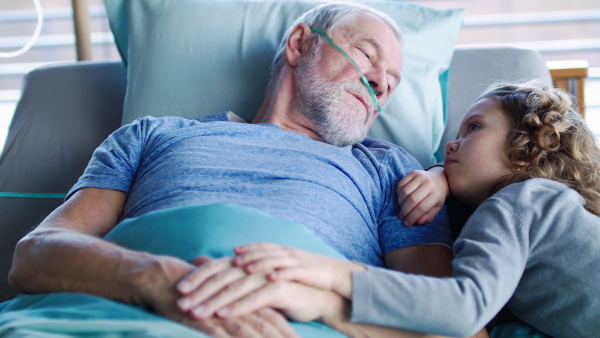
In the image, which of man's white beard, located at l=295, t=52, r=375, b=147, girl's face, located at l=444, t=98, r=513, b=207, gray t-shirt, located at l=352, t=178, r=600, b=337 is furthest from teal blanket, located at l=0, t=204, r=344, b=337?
man's white beard, located at l=295, t=52, r=375, b=147

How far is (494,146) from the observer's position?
1.25 metres

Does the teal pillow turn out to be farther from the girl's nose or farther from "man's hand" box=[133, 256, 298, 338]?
"man's hand" box=[133, 256, 298, 338]

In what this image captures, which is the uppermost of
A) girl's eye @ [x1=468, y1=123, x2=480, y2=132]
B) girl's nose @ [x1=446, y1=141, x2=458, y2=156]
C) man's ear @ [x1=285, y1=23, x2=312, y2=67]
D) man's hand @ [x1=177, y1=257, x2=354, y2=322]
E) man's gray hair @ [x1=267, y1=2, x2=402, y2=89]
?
man's gray hair @ [x1=267, y1=2, x2=402, y2=89]

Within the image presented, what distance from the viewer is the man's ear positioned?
1.69 meters

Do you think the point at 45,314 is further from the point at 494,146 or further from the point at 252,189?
the point at 494,146

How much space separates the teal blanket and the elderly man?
0.15 feet

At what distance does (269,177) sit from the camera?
1269mm

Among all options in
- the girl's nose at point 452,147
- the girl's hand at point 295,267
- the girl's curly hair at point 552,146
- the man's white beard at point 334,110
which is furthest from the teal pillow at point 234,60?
the girl's hand at point 295,267

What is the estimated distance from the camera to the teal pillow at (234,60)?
175 cm

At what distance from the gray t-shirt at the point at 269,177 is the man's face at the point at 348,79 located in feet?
0.30

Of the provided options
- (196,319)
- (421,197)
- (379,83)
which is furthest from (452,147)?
(196,319)

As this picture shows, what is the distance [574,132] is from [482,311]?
1.80 feet

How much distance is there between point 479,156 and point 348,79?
0.46 meters

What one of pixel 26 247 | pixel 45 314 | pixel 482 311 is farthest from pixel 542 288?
pixel 26 247
